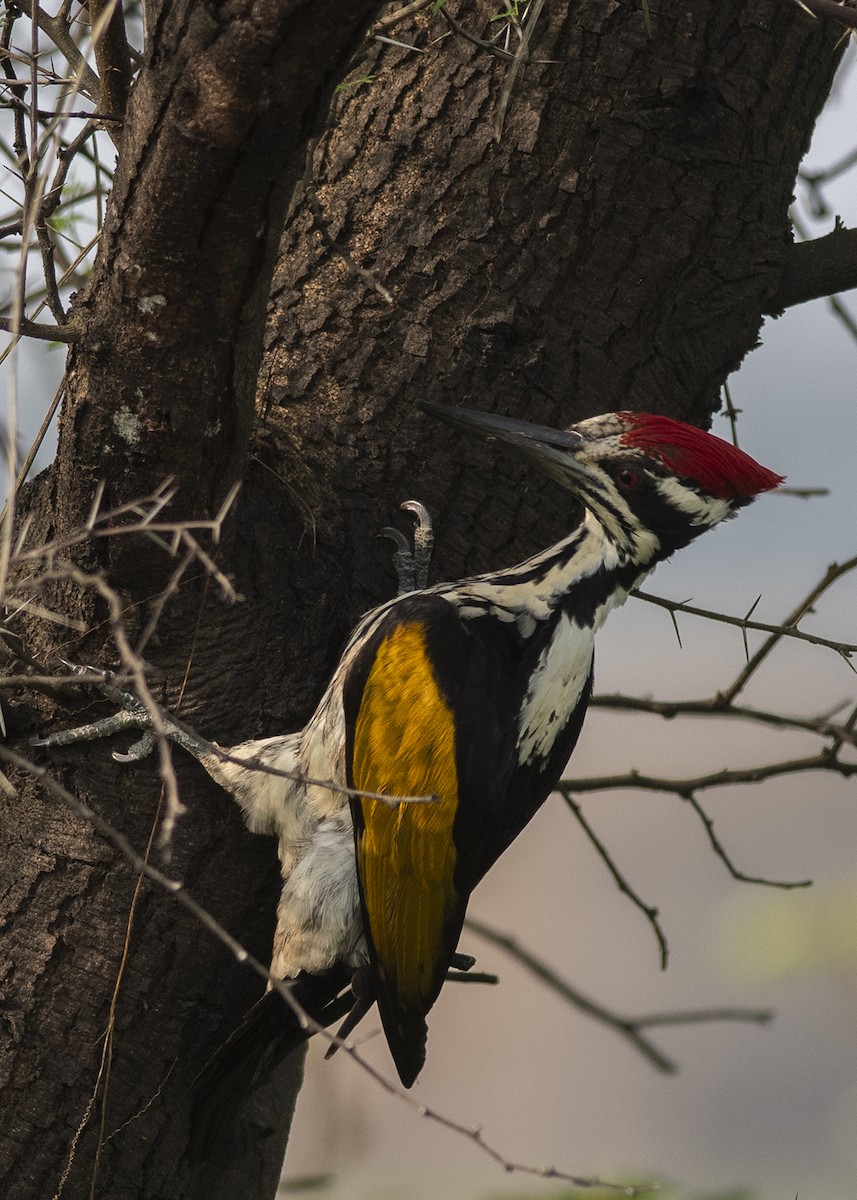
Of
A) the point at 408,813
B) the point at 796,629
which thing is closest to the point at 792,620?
the point at 796,629

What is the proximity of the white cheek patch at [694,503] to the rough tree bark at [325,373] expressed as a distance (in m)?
0.23

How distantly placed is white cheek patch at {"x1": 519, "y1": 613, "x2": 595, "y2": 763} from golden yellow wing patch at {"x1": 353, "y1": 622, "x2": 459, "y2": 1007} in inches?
6.8

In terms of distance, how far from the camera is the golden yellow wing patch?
2.20 metres

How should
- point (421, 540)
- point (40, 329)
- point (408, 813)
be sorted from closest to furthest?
1. point (40, 329)
2. point (408, 813)
3. point (421, 540)

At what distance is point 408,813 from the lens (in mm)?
2201

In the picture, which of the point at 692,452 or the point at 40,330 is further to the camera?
the point at 692,452

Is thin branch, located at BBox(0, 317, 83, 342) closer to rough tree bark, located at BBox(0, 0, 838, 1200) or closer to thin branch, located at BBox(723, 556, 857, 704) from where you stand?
rough tree bark, located at BBox(0, 0, 838, 1200)

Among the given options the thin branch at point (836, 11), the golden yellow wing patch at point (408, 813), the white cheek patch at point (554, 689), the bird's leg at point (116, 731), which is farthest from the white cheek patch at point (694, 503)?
the bird's leg at point (116, 731)

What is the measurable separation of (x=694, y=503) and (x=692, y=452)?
4.9 inches

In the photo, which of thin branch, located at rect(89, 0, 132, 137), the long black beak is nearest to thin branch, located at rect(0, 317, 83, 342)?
thin branch, located at rect(89, 0, 132, 137)

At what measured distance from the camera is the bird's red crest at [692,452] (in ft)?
7.36

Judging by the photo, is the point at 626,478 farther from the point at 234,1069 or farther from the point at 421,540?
the point at 234,1069

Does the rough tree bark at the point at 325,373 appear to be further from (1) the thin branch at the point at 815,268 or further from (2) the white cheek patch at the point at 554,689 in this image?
(2) the white cheek patch at the point at 554,689

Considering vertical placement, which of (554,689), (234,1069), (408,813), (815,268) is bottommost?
(234,1069)
